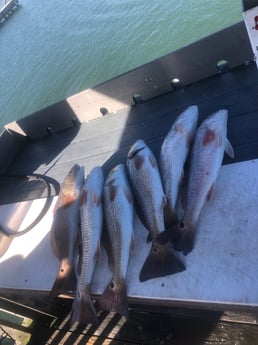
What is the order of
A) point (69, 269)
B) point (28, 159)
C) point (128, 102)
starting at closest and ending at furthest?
point (69, 269) < point (128, 102) < point (28, 159)

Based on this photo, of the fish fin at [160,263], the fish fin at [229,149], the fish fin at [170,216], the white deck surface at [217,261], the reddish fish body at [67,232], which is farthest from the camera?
the fish fin at [229,149]

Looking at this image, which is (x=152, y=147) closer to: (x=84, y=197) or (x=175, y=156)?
(x=175, y=156)

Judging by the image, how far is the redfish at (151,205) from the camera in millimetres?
2291

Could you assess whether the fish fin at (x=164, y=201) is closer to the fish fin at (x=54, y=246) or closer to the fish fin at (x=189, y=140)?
the fish fin at (x=189, y=140)

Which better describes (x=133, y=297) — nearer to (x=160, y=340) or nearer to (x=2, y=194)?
(x=160, y=340)

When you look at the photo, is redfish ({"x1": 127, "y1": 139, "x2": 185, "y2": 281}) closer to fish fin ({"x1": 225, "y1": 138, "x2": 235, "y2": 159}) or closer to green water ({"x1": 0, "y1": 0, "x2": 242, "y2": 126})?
fish fin ({"x1": 225, "y1": 138, "x2": 235, "y2": 159})

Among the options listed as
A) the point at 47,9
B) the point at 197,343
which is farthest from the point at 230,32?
the point at 47,9

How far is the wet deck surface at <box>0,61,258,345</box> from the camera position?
2.91 metres

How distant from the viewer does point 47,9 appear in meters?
22.6

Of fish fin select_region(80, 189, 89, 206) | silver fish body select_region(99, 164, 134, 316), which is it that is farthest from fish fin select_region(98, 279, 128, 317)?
fish fin select_region(80, 189, 89, 206)

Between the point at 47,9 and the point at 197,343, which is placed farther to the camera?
the point at 47,9

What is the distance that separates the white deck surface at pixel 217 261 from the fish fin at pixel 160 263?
2.4 inches

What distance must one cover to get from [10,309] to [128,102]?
102 inches

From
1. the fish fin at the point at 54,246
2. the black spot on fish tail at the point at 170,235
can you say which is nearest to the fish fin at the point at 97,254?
the fish fin at the point at 54,246
